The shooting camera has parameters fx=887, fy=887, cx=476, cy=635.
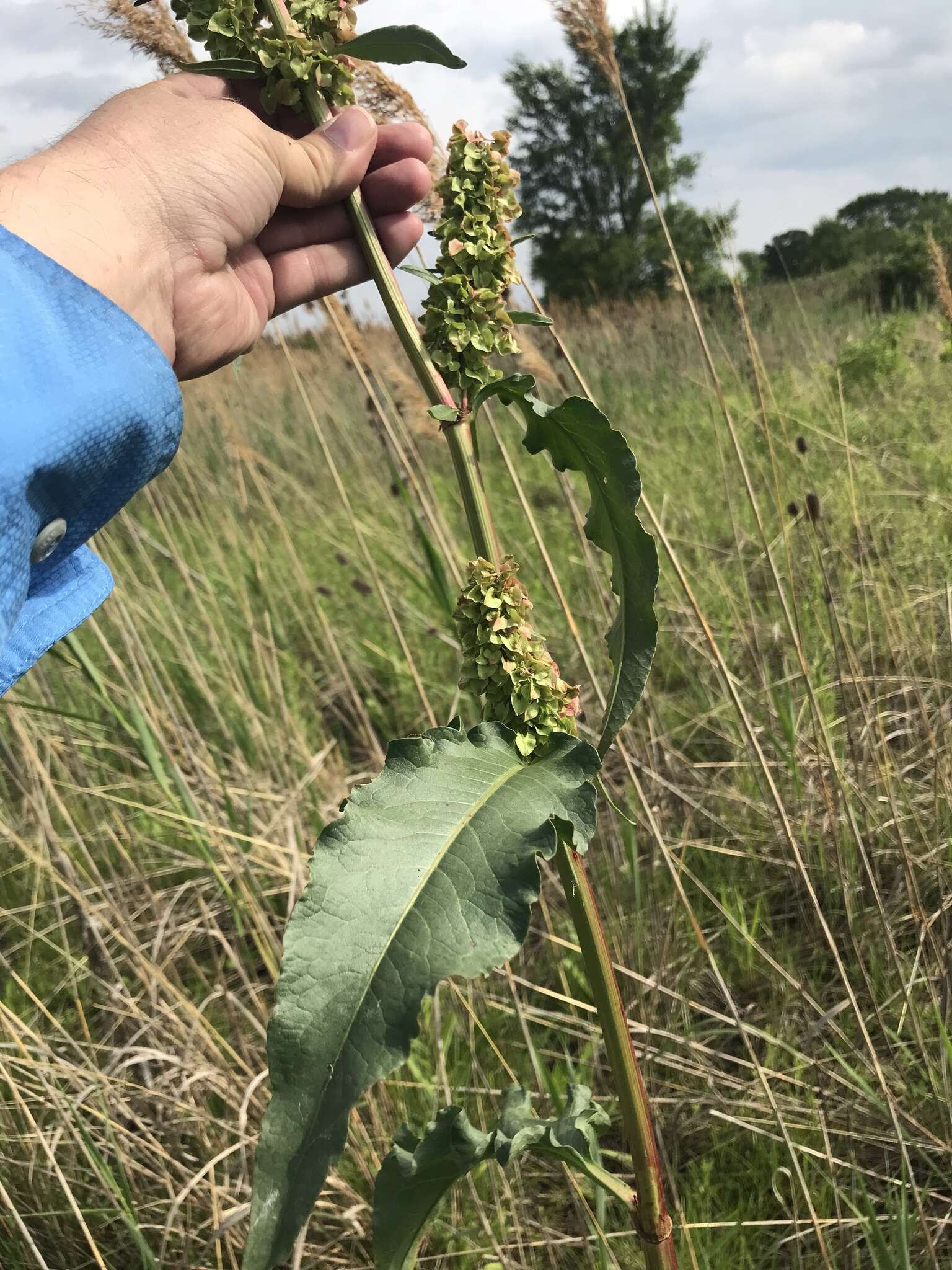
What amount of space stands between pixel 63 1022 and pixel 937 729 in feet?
5.76

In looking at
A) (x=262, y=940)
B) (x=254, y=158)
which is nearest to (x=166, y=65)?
(x=254, y=158)

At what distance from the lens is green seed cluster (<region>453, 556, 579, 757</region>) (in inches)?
27.0

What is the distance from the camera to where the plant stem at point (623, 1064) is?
27.4 inches

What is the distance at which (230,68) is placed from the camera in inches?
28.2

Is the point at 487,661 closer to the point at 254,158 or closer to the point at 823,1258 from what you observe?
the point at 254,158

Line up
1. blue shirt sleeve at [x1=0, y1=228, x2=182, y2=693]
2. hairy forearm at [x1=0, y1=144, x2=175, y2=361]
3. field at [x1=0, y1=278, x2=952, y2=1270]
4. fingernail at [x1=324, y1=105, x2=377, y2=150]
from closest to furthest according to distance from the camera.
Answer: blue shirt sleeve at [x1=0, y1=228, x2=182, y2=693] → hairy forearm at [x1=0, y1=144, x2=175, y2=361] → fingernail at [x1=324, y1=105, x2=377, y2=150] → field at [x1=0, y1=278, x2=952, y2=1270]

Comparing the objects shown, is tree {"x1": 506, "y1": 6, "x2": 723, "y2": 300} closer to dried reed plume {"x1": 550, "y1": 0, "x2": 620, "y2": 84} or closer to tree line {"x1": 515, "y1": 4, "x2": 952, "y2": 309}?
tree line {"x1": 515, "y1": 4, "x2": 952, "y2": 309}

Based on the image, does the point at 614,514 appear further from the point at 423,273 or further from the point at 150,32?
the point at 150,32

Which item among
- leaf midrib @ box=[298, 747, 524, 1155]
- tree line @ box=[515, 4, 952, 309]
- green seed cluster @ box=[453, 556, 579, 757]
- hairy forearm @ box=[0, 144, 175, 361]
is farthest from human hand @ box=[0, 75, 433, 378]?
tree line @ box=[515, 4, 952, 309]

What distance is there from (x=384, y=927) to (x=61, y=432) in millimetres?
443

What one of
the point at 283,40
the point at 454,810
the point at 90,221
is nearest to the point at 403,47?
the point at 283,40

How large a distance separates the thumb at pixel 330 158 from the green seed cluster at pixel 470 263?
0.65ft

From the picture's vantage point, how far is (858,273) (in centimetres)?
816

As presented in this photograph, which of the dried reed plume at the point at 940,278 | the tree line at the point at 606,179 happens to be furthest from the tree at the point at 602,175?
the dried reed plume at the point at 940,278
